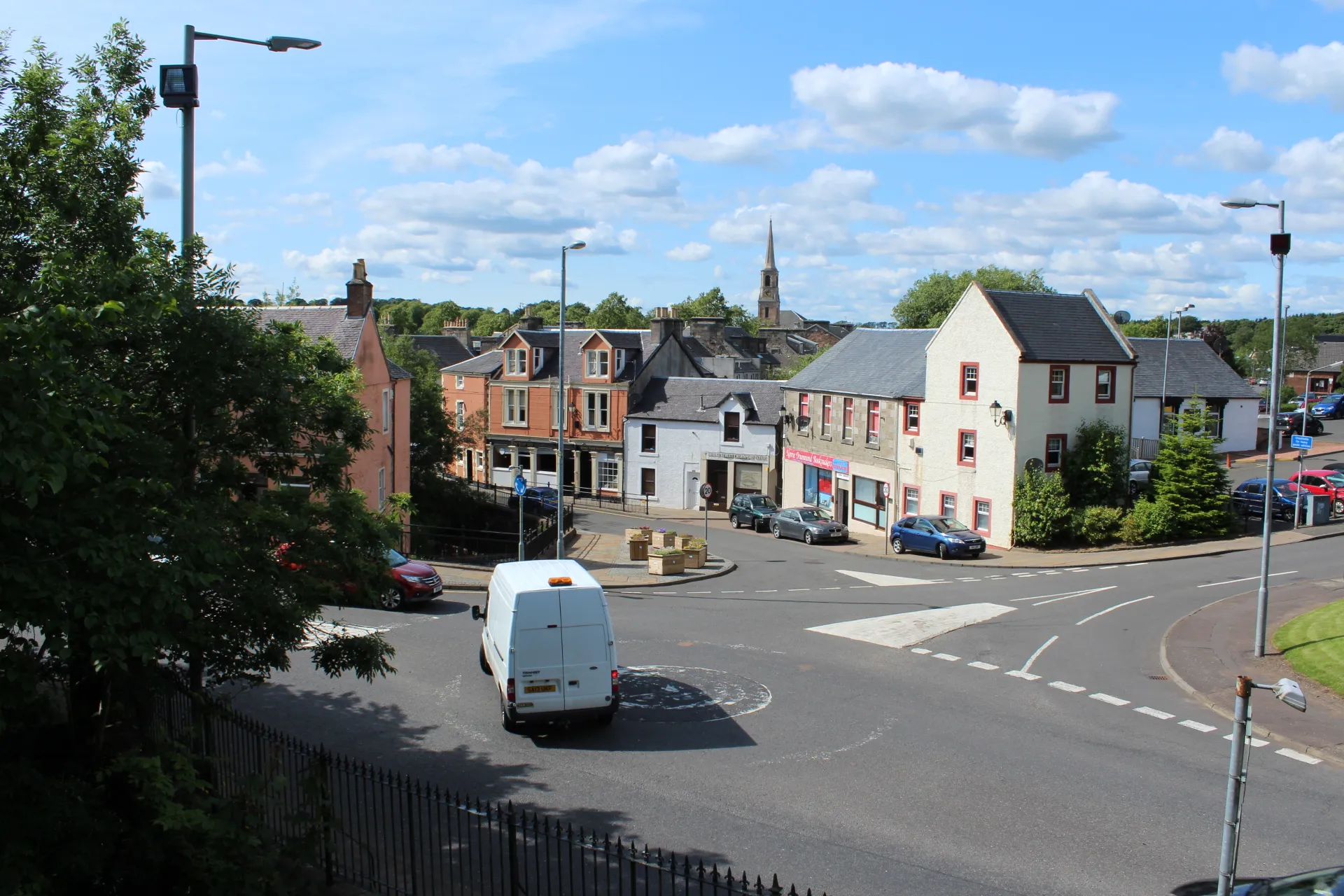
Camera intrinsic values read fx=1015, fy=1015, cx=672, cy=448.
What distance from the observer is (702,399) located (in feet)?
182

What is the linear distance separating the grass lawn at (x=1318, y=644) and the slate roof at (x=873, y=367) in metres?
20.8

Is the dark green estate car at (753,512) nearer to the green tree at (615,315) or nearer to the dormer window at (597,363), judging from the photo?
the dormer window at (597,363)

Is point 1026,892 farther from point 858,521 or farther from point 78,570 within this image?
point 858,521

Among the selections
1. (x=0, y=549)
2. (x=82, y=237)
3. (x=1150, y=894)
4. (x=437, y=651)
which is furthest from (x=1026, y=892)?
(x=437, y=651)

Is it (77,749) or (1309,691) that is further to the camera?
(1309,691)

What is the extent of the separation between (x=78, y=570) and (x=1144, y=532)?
37034 mm

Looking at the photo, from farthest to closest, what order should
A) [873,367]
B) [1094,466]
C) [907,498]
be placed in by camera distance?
[873,367], [907,498], [1094,466]

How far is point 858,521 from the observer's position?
152 ft

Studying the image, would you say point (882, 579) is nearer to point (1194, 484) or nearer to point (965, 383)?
point (965, 383)

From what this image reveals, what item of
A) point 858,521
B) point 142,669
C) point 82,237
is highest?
point 82,237

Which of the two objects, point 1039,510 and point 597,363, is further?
point 597,363

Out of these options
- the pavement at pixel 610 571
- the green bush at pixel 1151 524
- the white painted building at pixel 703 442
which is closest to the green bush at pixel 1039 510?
the green bush at pixel 1151 524

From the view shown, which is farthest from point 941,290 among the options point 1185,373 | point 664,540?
point 664,540

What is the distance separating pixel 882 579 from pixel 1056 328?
1441cm
